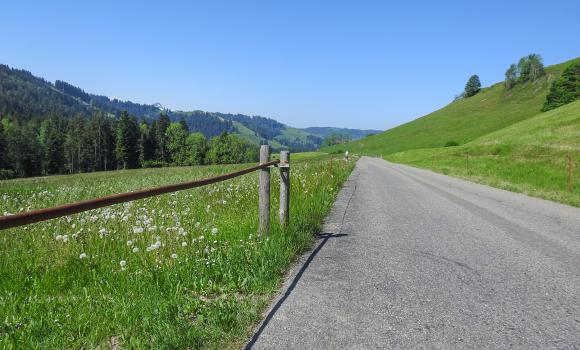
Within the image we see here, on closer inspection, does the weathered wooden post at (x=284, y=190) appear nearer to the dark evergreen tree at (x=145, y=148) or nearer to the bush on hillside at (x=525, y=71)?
the dark evergreen tree at (x=145, y=148)

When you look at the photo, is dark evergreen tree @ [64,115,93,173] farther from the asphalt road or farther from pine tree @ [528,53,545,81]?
pine tree @ [528,53,545,81]

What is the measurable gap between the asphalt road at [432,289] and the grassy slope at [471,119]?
10166 cm

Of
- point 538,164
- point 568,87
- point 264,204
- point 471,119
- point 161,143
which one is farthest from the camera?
point 471,119

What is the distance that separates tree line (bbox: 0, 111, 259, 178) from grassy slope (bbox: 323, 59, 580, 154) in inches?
2303

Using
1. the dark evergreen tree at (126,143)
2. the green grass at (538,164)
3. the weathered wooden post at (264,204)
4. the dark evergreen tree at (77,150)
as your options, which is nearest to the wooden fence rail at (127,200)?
the weathered wooden post at (264,204)

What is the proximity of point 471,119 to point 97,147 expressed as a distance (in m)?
112

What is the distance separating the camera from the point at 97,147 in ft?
344

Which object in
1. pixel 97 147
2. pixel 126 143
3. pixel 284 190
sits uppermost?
pixel 126 143

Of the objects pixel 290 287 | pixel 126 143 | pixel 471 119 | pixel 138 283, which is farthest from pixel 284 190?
pixel 471 119

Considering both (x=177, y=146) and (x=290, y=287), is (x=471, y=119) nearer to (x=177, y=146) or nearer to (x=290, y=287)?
(x=177, y=146)

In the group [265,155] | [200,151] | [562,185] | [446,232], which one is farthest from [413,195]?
[200,151]

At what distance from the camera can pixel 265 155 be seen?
6.29 m

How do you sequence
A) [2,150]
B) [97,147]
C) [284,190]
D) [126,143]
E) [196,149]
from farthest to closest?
[196,149], [126,143], [97,147], [2,150], [284,190]

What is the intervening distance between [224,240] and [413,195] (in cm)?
1025
